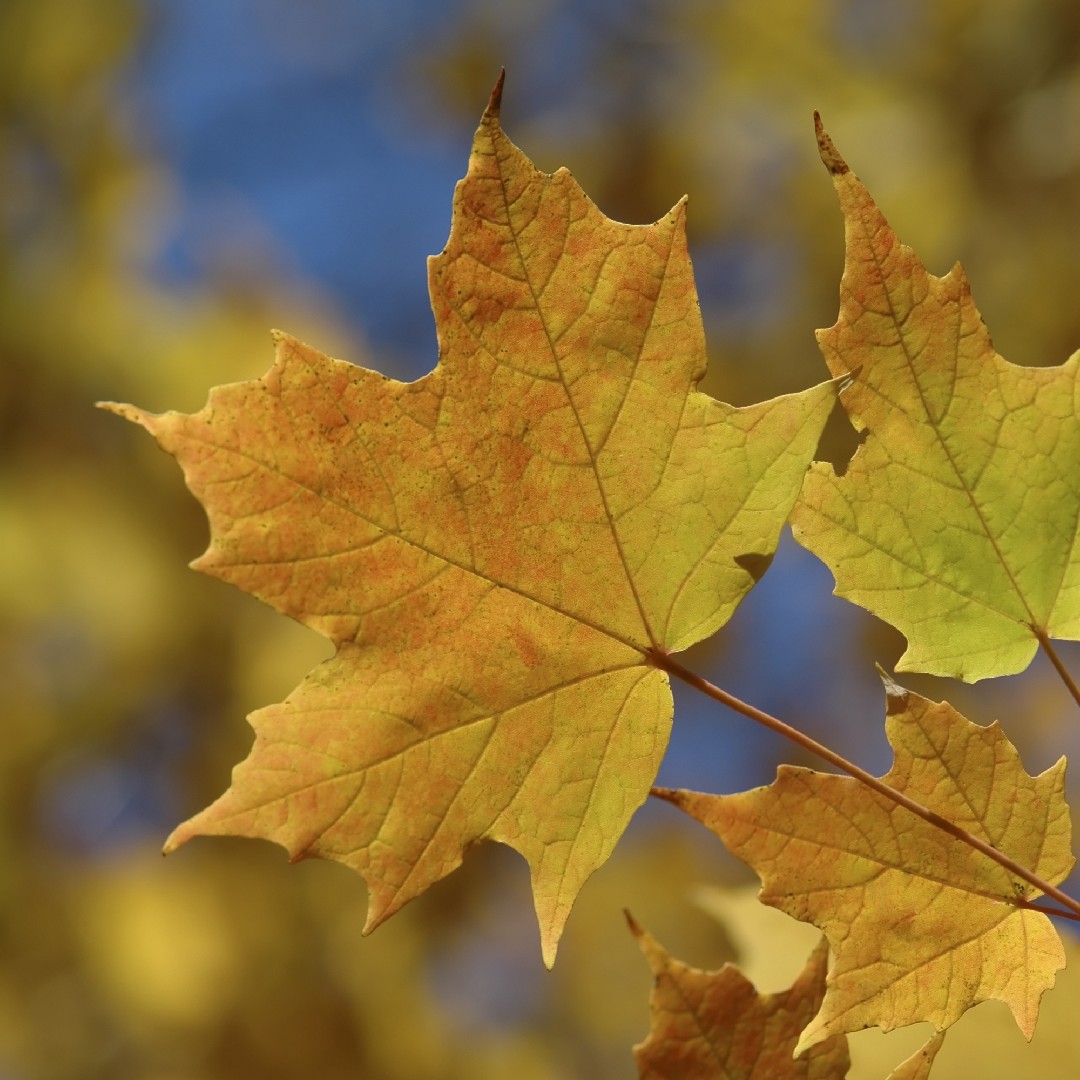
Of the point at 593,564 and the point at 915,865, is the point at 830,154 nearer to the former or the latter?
the point at 593,564

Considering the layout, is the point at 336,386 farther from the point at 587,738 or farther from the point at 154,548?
the point at 154,548

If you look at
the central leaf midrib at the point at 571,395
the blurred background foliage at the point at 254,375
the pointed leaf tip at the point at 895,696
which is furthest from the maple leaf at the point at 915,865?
the blurred background foliage at the point at 254,375

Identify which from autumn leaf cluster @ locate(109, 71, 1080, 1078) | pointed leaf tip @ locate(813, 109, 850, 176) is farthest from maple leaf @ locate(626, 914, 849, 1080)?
pointed leaf tip @ locate(813, 109, 850, 176)

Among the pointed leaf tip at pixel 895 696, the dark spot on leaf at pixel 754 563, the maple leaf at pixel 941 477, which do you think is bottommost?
the pointed leaf tip at pixel 895 696

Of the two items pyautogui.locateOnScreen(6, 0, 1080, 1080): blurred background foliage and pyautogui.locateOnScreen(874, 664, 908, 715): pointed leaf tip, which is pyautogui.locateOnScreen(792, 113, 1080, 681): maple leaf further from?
pyautogui.locateOnScreen(6, 0, 1080, 1080): blurred background foliage

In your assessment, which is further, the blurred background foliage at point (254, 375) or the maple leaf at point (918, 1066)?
the blurred background foliage at point (254, 375)

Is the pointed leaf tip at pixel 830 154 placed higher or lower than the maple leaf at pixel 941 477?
higher

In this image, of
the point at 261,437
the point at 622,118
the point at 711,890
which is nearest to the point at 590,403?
the point at 261,437

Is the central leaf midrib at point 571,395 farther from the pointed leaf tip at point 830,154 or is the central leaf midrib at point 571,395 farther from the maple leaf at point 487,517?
the pointed leaf tip at point 830,154
